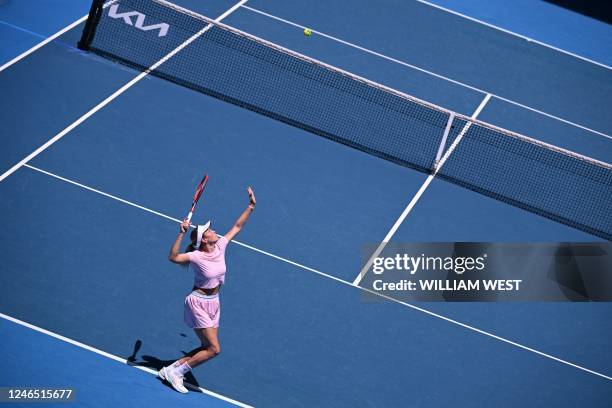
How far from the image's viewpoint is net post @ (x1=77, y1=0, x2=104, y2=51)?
17422 mm

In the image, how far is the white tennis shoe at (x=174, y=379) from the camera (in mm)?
11391

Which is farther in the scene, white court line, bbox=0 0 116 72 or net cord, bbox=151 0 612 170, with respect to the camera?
white court line, bbox=0 0 116 72

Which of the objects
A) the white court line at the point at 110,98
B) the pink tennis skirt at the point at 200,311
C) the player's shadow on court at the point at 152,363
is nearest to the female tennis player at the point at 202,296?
the pink tennis skirt at the point at 200,311

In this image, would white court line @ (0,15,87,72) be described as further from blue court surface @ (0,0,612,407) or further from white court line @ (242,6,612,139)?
white court line @ (242,6,612,139)

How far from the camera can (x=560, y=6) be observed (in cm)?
2328

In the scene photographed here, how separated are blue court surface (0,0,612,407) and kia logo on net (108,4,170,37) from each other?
66cm

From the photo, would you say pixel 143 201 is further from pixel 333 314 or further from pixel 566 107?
pixel 566 107

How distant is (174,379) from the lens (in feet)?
37.4

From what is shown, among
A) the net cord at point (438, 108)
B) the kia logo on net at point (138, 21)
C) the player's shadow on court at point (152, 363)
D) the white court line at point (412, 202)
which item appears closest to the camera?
the player's shadow on court at point (152, 363)

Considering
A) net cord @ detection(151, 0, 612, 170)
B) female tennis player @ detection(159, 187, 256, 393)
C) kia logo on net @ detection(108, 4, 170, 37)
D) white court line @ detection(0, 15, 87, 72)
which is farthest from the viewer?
kia logo on net @ detection(108, 4, 170, 37)

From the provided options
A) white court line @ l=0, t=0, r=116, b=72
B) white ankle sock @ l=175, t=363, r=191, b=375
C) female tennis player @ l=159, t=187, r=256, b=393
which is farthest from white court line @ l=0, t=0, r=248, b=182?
white ankle sock @ l=175, t=363, r=191, b=375

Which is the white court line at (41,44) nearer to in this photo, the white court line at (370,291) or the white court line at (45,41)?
the white court line at (45,41)

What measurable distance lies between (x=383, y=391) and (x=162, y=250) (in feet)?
12.4

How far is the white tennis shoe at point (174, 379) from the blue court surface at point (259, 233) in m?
0.10
